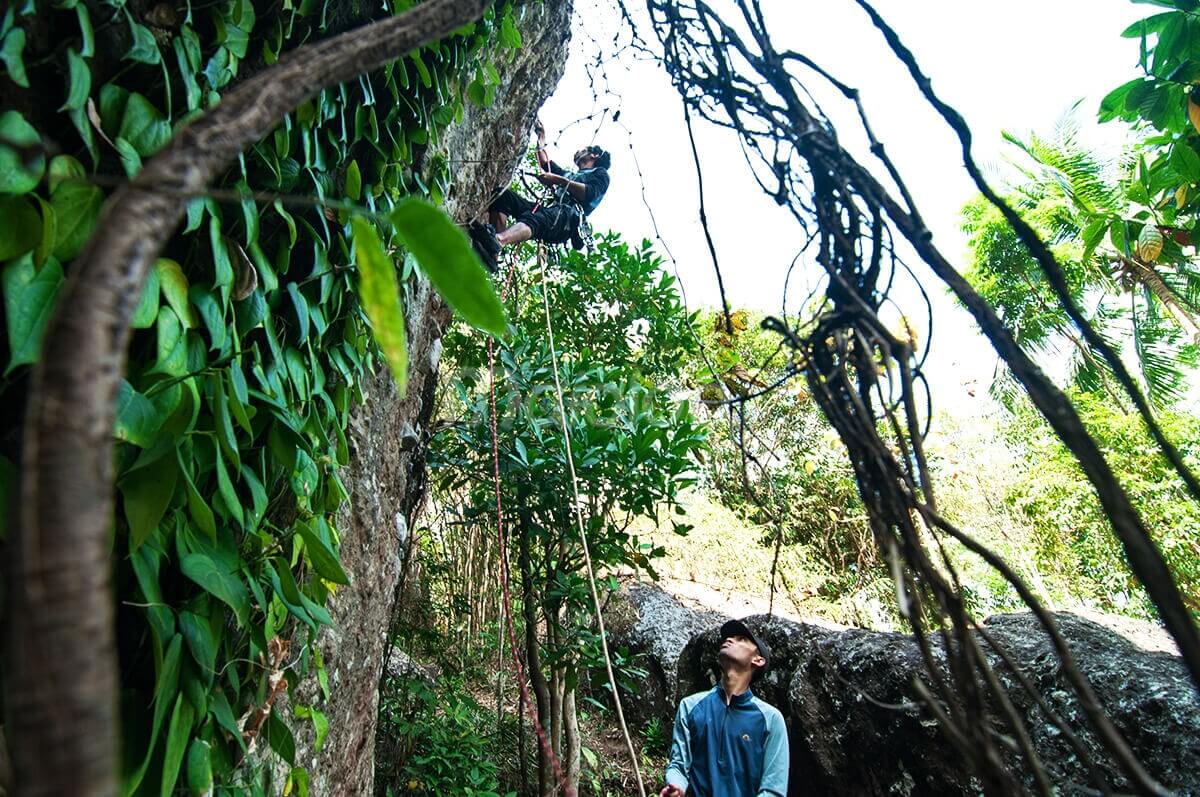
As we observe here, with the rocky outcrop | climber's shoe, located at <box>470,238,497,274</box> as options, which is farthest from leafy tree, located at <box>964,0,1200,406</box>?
climber's shoe, located at <box>470,238,497,274</box>

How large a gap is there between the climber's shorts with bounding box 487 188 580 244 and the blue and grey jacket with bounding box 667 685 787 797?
2.25 metres

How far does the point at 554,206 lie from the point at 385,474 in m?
1.92

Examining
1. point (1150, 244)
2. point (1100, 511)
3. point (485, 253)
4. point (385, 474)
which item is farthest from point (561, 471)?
point (1100, 511)

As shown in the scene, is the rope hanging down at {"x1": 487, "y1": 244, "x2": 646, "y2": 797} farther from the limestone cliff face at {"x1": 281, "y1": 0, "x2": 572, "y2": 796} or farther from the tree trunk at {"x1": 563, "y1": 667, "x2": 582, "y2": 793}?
the tree trunk at {"x1": 563, "y1": 667, "x2": 582, "y2": 793}

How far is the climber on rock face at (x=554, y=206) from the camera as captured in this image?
3150 mm

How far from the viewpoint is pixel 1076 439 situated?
463mm

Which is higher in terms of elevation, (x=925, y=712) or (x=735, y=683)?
(x=735, y=683)

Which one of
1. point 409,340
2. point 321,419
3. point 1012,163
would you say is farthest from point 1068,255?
point 321,419

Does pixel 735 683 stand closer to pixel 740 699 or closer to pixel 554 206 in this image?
pixel 740 699

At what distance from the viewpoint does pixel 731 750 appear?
2490 mm

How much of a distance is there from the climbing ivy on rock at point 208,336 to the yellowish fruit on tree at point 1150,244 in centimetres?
675

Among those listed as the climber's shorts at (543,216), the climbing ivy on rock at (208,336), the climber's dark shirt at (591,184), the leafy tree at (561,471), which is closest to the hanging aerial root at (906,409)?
the climbing ivy on rock at (208,336)

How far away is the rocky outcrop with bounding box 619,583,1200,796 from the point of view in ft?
6.79

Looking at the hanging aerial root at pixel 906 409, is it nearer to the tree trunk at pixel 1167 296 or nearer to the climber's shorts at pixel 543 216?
the climber's shorts at pixel 543 216
